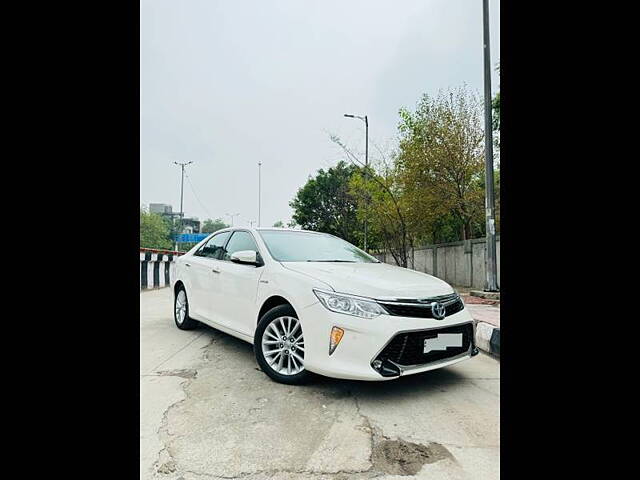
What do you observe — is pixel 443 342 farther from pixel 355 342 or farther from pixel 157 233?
pixel 157 233

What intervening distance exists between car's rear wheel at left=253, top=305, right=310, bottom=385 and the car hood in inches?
15.0

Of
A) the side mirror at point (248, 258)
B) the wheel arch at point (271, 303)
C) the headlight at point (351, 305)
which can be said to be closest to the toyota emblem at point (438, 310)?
the headlight at point (351, 305)

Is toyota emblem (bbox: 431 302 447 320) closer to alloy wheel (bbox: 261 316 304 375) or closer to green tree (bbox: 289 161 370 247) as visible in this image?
alloy wheel (bbox: 261 316 304 375)

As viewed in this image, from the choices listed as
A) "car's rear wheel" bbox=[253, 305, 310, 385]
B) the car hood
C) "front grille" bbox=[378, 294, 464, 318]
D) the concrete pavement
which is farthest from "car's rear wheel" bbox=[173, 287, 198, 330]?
"front grille" bbox=[378, 294, 464, 318]

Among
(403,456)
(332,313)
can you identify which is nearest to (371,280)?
(332,313)

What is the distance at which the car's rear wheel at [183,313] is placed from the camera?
4605 millimetres

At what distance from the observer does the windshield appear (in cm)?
344

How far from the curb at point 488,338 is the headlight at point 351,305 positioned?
2.03 meters

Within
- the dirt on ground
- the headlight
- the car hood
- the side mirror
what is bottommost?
the dirt on ground
